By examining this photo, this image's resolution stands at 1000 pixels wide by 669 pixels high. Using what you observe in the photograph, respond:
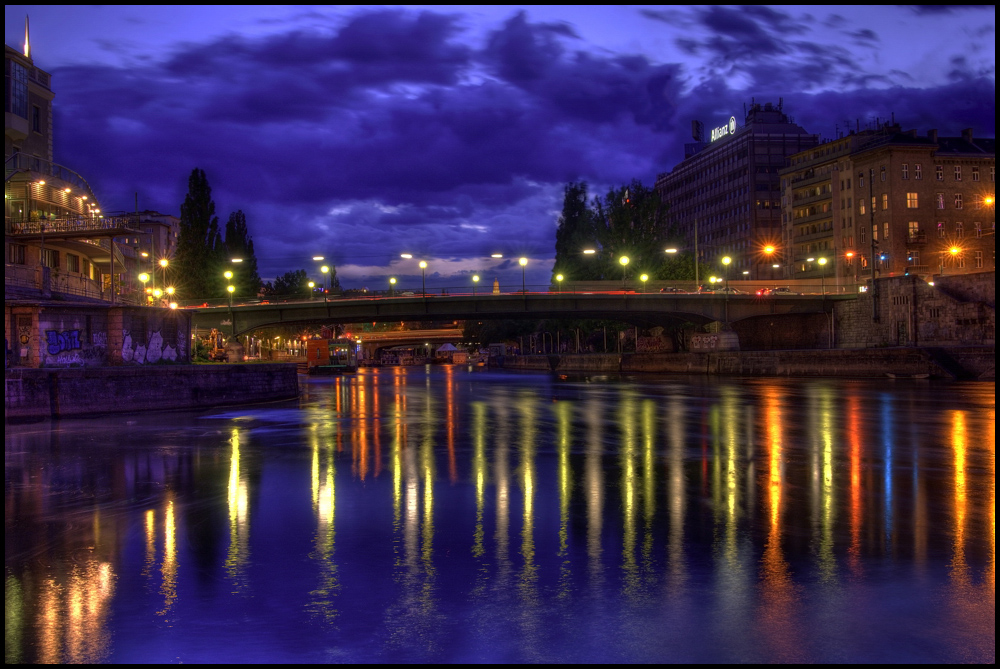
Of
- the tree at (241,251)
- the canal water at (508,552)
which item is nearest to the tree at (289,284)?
the tree at (241,251)

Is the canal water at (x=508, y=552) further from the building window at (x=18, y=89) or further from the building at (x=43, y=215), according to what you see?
the building window at (x=18, y=89)

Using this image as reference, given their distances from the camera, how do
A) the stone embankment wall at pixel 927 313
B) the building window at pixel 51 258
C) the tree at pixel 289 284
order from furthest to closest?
the tree at pixel 289 284 → the stone embankment wall at pixel 927 313 → the building window at pixel 51 258

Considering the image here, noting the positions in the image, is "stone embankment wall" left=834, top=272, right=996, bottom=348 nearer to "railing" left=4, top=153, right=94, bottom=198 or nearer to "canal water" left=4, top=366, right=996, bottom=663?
"canal water" left=4, top=366, right=996, bottom=663

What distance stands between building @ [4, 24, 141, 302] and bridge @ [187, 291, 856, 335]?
39.0ft

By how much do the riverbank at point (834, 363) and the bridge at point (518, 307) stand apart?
16.5ft

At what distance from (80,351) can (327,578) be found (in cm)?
3080

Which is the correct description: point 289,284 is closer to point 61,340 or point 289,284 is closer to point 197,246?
point 197,246

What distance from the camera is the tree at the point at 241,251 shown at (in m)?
97.8

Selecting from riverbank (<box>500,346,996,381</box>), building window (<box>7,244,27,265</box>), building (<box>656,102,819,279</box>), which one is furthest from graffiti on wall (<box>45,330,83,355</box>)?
building (<box>656,102,819,279</box>)

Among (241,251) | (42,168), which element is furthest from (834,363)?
(241,251)

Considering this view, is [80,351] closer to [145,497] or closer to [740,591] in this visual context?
[145,497]

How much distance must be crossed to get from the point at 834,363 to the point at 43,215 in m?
50.2

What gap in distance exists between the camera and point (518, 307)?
71.0 meters

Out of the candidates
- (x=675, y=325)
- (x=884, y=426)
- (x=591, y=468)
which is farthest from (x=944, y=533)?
(x=675, y=325)
